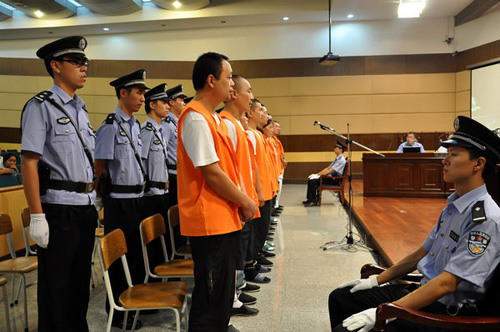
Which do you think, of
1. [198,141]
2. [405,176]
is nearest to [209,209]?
[198,141]

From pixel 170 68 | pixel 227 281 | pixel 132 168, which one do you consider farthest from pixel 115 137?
pixel 170 68

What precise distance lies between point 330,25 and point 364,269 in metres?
9.08

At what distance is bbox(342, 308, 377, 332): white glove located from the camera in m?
1.37

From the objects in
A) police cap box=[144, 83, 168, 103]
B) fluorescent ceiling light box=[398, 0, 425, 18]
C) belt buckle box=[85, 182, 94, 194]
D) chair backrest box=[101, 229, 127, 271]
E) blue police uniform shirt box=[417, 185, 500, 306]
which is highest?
fluorescent ceiling light box=[398, 0, 425, 18]

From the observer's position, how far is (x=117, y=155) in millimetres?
2369

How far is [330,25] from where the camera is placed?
9727mm

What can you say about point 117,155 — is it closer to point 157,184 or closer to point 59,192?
point 157,184

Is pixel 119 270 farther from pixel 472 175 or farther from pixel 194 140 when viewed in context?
pixel 472 175

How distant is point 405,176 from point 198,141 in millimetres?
6615

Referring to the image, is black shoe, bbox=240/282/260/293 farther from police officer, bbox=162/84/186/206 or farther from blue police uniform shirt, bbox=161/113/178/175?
blue police uniform shirt, bbox=161/113/178/175

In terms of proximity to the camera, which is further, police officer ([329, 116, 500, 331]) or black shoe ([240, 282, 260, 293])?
black shoe ([240, 282, 260, 293])

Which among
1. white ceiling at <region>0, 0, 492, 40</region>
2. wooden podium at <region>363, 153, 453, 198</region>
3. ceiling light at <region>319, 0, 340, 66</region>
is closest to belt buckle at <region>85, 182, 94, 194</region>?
wooden podium at <region>363, 153, 453, 198</region>

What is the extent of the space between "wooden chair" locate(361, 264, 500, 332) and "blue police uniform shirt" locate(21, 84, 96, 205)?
1.42 metres

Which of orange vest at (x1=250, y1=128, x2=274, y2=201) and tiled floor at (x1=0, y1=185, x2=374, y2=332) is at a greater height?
orange vest at (x1=250, y1=128, x2=274, y2=201)
